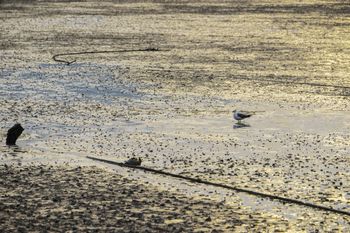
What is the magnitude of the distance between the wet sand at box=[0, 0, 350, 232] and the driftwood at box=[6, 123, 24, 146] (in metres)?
0.15

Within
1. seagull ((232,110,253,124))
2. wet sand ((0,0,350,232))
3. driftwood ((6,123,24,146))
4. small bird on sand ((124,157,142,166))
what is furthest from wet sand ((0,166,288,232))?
seagull ((232,110,253,124))

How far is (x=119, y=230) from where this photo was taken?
9133 millimetres

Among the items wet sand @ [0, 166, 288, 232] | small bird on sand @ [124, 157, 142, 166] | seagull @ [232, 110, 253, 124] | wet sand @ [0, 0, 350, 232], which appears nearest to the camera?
wet sand @ [0, 166, 288, 232]

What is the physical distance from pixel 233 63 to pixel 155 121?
799cm

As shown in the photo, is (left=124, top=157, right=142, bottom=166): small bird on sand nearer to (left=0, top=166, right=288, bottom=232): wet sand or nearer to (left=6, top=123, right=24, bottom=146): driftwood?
(left=0, top=166, right=288, bottom=232): wet sand

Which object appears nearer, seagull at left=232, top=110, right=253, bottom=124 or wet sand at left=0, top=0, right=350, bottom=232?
wet sand at left=0, top=0, right=350, bottom=232

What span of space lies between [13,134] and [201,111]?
3.78 m

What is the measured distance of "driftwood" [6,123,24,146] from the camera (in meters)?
13.2

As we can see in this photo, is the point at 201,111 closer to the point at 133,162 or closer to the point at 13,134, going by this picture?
the point at 13,134

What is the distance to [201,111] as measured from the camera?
15.9m

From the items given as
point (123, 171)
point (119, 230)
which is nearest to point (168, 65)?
point (123, 171)

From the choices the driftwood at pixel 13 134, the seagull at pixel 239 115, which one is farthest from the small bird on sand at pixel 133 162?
the seagull at pixel 239 115

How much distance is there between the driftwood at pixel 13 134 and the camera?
13.2 metres

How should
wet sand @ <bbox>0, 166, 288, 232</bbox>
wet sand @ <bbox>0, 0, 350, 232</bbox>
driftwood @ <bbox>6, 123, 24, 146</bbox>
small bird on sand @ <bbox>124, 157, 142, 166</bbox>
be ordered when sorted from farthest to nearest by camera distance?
driftwood @ <bbox>6, 123, 24, 146</bbox>, small bird on sand @ <bbox>124, 157, 142, 166</bbox>, wet sand @ <bbox>0, 0, 350, 232</bbox>, wet sand @ <bbox>0, 166, 288, 232</bbox>
